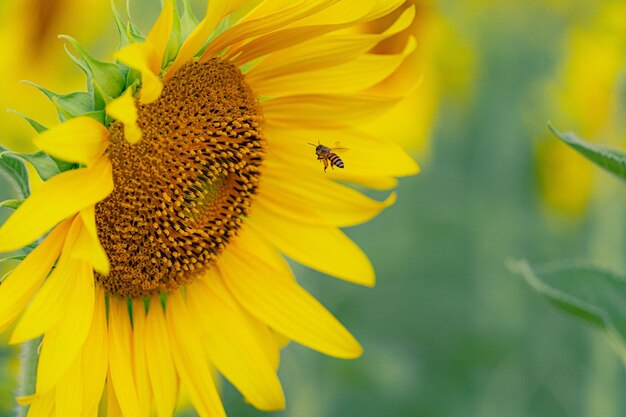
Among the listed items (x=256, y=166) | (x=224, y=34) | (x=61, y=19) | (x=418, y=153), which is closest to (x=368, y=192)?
(x=418, y=153)

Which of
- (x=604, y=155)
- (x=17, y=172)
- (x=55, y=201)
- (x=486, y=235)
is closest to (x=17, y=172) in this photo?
(x=17, y=172)

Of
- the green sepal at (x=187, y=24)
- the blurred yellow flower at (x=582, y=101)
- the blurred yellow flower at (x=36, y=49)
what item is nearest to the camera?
the green sepal at (x=187, y=24)

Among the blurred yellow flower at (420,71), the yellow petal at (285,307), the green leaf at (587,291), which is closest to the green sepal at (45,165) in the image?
the yellow petal at (285,307)

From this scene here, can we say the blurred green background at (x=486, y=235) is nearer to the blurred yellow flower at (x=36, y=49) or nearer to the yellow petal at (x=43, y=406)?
the blurred yellow flower at (x=36, y=49)

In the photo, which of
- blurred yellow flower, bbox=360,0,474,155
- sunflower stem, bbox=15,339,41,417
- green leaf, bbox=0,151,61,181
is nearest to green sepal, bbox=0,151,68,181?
green leaf, bbox=0,151,61,181

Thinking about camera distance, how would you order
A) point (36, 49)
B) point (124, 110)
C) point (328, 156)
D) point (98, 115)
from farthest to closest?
point (36, 49) → point (328, 156) → point (98, 115) → point (124, 110)

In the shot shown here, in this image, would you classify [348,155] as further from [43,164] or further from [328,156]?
[43,164]

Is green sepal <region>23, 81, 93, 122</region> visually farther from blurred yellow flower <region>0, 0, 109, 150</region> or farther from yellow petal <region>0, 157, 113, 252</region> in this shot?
blurred yellow flower <region>0, 0, 109, 150</region>
